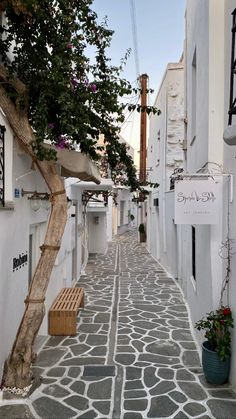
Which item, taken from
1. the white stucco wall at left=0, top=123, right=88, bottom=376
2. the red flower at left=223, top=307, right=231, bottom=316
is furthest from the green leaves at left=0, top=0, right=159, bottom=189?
the red flower at left=223, top=307, right=231, bottom=316

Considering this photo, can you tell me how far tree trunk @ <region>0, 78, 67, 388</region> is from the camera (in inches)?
199

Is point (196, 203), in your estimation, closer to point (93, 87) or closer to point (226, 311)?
point (226, 311)

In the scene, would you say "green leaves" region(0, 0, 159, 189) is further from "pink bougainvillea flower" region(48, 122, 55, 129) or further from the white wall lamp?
the white wall lamp

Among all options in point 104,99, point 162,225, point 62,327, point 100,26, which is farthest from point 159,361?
point 162,225

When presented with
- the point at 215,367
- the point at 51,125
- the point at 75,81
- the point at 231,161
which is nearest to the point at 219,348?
the point at 215,367

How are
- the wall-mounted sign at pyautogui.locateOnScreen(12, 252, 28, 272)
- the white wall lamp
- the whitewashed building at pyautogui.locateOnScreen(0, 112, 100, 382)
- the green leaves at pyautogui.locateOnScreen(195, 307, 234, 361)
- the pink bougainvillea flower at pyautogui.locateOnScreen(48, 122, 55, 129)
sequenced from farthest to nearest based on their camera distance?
the white wall lamp → the wall-mounted sign at pyautogui.locateOnScreen(12, 252, 28, 272) → the pink bougainvillea flower at pyautogui.locateOnScreen(48, 122, 55, 129) → the green leaves at pyautogui.locateOnScreen(195, 307, 234, 361) → the whitewashed building at pyautogui.locateOnScreen(0, 112, 100, 382)

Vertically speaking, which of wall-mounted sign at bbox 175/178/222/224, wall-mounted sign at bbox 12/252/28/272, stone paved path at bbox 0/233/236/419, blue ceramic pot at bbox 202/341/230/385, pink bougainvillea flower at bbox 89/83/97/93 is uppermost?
pink bougainvillea flower at bbox 89/83/97/93

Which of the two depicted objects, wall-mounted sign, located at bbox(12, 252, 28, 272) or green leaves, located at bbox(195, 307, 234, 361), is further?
wall-mounted sign, located at bbox(12, 252, 28, 272)

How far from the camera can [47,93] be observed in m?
4.89

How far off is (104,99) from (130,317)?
598 centimetres

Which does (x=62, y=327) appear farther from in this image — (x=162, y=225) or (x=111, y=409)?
(x=162, y=225)

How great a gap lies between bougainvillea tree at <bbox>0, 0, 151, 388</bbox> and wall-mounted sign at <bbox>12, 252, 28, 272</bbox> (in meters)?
0.55

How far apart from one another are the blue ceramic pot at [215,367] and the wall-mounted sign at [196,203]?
211 cm

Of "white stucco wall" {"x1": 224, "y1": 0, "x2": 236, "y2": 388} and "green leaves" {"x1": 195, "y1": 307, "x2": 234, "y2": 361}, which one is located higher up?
"white stucco wall" {"x1": 224, "y1": 0, "x2": 236, "y2": 388}
